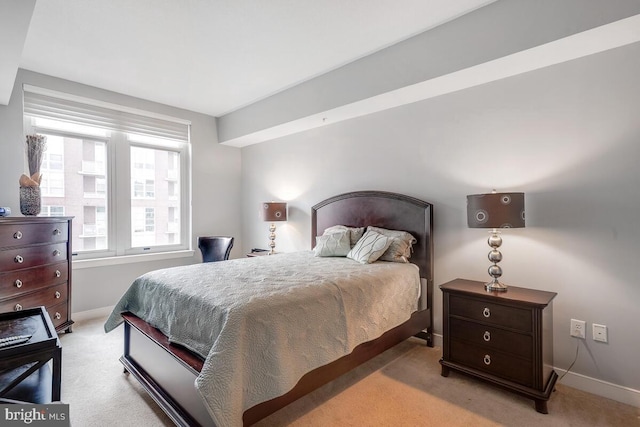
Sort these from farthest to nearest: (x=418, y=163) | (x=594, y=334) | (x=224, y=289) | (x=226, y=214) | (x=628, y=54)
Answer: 1. (x=226, y=214)
2. (x=418, y=163)
3. (x=594, y=334)
4. (x=628, y=54)
5. (x=224, y=289)

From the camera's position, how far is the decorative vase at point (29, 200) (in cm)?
273

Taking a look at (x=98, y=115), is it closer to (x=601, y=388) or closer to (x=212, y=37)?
(x=212, y=37)

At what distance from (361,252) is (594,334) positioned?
174 cm

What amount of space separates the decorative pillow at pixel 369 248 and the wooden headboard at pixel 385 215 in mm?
315

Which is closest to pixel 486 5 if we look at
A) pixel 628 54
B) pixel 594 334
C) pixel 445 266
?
pixel 628 54

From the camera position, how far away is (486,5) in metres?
2.14

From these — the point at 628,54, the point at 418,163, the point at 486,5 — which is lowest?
the point at 418,163

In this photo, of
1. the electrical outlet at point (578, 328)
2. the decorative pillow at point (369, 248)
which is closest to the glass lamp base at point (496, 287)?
the electrical outlet at point (578, 328)

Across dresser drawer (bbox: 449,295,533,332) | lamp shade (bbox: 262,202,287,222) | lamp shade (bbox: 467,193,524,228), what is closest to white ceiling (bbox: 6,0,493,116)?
lamp shade (bbox: 467,193,524,228)

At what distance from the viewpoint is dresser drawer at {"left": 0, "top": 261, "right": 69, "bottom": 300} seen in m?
2.44

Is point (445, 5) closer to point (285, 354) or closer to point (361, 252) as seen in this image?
point (361, 252)

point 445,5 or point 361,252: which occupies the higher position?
point 445,5

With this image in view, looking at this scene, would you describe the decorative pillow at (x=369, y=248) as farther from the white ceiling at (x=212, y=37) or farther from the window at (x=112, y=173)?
the window at (x=112, y=173)

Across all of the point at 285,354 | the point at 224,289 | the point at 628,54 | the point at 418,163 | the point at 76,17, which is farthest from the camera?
the point at 418,163
